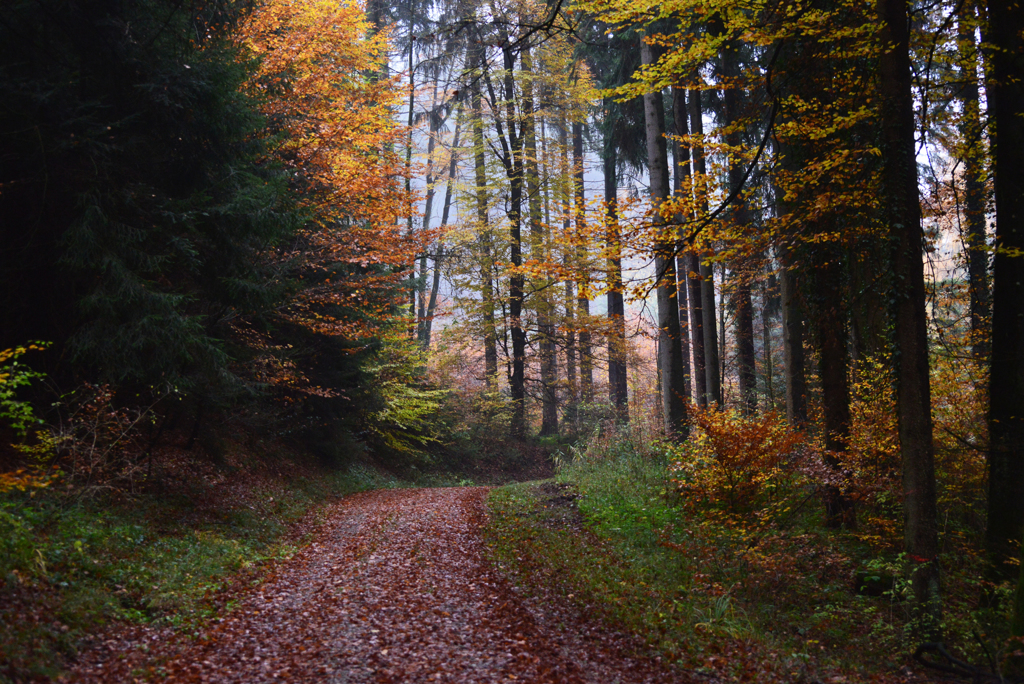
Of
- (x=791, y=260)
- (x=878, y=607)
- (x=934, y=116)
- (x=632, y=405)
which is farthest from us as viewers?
(x=632, y=405)

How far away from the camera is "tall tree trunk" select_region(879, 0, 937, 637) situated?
5574 millimetres

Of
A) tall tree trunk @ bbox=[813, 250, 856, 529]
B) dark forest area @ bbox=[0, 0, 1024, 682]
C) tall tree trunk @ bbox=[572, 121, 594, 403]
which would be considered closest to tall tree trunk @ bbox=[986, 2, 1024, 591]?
dark forest area @ bbox=[0, 0, 1024, 682]

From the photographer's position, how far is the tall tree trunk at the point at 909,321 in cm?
557

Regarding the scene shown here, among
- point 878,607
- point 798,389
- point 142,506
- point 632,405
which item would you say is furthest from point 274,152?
point 632,405

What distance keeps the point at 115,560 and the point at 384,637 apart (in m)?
3.01

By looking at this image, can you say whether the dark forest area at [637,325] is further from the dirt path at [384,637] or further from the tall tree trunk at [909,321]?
the dirt path at [384,637]

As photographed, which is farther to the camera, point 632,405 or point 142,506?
point 632,405

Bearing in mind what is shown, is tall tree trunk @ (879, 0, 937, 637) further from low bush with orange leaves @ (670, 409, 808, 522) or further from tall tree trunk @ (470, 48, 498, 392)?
tall tree trunk @ (470, 48, 498, 392)

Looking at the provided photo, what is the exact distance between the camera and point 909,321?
5.69 m

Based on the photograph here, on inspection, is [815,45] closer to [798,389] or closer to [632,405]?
[798,389]

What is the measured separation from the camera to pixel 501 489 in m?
14.2

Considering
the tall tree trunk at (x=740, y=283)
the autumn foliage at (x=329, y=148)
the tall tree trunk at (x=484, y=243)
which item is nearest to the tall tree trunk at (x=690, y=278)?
the tall tree trunk at (x=740, y=283)

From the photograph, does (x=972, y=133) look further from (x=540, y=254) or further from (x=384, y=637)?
(x=540, y=254)

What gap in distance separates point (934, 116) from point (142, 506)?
1098cm
